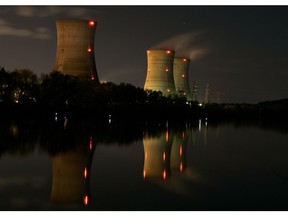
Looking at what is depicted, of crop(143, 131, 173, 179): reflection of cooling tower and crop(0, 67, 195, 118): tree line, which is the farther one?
crop(0, 67, 195, 118): tree line

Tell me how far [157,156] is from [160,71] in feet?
106

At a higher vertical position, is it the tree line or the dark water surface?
the tree line

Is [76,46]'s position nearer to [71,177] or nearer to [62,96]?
[62,96]

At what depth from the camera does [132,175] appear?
11.2 metres

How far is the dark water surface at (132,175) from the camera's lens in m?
8.37

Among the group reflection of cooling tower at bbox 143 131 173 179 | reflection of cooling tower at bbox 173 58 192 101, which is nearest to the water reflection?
reflection of cooling tower at bbox 143 131 173 179

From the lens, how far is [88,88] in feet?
115

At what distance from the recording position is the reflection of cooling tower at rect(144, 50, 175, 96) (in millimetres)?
46906

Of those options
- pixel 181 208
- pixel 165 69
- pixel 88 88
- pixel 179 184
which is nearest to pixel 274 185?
pixel 179 184

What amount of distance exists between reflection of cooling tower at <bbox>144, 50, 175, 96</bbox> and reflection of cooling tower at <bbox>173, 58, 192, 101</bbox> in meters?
7.36

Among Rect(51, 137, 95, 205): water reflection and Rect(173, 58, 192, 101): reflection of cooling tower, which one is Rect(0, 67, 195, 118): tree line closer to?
Rect(173, 58, 192, 101): reflection of cooling tower

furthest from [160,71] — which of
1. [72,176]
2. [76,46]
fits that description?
[72,176]

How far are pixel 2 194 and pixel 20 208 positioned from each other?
1.04 meters
